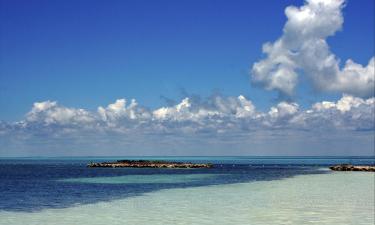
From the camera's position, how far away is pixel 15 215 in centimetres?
3616

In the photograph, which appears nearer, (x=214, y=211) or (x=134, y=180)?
(x=214, y=211)

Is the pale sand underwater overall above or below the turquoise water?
below

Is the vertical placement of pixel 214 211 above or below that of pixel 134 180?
below

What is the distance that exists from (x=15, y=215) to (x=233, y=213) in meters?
16.2

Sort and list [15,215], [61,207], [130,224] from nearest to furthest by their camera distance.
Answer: [130,224] < [15,215] < [61,207]

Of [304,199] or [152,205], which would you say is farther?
[304,199]

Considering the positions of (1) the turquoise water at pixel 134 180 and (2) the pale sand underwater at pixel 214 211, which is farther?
(1) the turquoise water at pixel 134 180

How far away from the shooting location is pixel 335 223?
107 feet

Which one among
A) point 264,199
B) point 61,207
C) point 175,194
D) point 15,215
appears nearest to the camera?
point 15,215

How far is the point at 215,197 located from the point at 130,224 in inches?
769

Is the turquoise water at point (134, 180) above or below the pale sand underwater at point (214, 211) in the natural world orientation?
above

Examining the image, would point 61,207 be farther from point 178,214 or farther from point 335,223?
point 335,223

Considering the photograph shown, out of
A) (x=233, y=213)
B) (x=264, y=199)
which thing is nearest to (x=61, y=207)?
(x=233, y=213)

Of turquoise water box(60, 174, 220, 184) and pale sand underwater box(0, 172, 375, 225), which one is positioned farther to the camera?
turquoise water box(60, 174, 220, 184)
